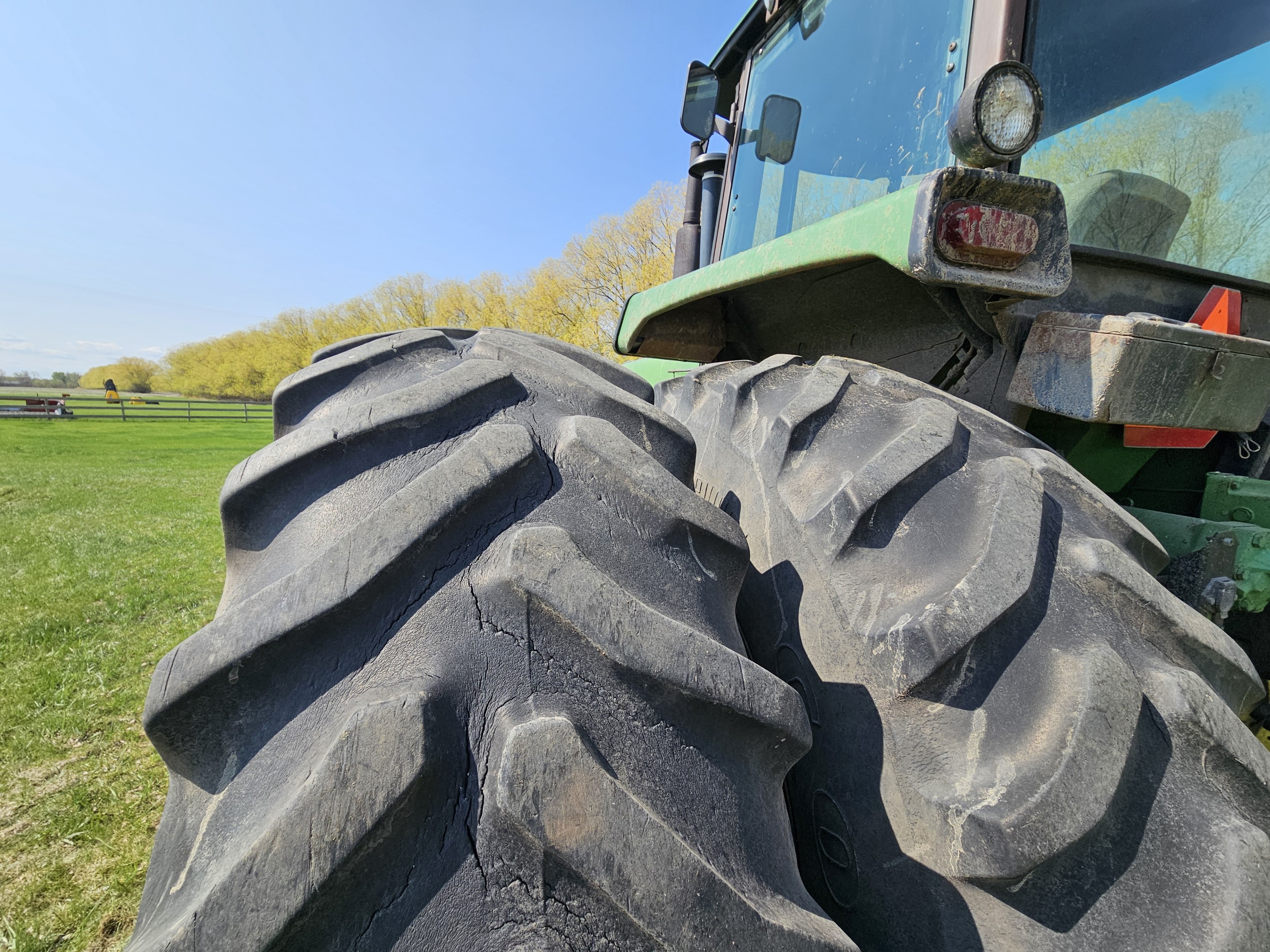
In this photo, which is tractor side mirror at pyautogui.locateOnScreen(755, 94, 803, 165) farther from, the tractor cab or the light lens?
the light lens

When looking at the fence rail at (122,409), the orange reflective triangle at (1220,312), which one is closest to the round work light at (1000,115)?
the orange reflective triangle at (1220,312)

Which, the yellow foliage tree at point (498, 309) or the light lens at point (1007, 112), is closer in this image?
the light lens at point (1007, 112)

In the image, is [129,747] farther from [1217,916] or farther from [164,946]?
[1217,916]

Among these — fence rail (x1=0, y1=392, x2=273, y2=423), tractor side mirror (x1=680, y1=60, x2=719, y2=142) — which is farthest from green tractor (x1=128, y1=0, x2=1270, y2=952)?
fence rail (x1=0, y1=392, x2=273, y2=423)

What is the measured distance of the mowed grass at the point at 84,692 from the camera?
149 centimetres

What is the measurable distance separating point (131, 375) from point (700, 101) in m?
64.5

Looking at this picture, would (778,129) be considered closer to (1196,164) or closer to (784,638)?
(1196,164)

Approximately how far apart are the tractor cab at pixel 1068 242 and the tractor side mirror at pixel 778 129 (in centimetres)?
5

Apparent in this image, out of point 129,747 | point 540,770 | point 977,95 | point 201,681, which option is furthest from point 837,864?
point 129,747

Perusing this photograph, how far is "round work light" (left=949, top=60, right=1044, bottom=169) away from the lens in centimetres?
87

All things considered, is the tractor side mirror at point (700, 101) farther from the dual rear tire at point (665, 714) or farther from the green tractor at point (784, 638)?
the dual rear tire at point (665, 714)

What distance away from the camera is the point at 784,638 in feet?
2.98

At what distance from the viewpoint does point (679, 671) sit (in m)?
0.62

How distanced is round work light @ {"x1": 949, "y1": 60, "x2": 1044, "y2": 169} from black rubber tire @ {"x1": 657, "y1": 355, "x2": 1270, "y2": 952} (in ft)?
1.05
